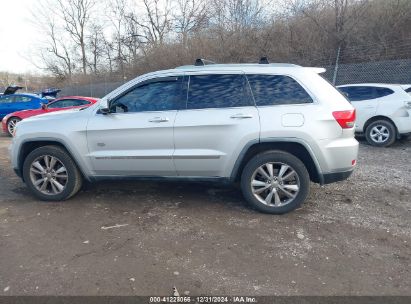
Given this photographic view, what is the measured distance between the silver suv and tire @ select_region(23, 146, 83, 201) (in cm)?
2

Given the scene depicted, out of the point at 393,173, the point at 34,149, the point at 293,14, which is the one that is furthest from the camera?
the point at 293,14

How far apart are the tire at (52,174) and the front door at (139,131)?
398mm

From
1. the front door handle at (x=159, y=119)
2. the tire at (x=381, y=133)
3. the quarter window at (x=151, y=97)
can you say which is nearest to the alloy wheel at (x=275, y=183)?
the front door handle at (x=159, y=119)

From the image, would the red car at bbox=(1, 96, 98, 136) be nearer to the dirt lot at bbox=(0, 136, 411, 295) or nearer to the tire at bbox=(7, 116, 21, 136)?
the tire at bbox=(7, 116, 21, 136)

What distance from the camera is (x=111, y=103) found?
13.6 feet

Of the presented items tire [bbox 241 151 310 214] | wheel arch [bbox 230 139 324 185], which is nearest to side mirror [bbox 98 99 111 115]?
wheel arch [bbox 230 139 324 185]

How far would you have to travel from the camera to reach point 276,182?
384 cm

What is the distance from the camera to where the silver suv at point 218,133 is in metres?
3.70

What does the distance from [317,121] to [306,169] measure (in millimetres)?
619

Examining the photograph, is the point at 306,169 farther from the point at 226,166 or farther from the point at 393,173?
the point at 393,173

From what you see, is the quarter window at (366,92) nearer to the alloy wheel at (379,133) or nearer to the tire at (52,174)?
the alloy wheel at (379,133)

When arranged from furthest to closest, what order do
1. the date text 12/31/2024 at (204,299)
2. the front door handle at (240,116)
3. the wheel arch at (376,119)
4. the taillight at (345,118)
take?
the wheel arch at (376,119)
the front door handle at (240,116)
the taillight at (345,118)
the date text 12/31/2024 at (204,299)

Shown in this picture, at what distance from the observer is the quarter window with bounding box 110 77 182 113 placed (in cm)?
404

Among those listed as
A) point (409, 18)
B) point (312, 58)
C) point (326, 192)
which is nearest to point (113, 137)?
point (326, 192)
